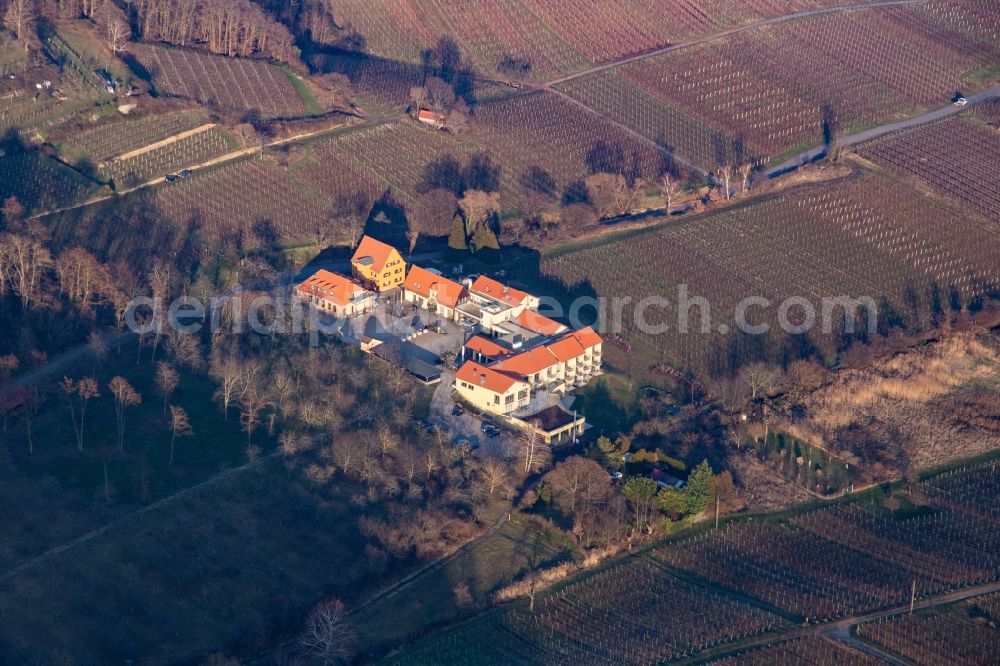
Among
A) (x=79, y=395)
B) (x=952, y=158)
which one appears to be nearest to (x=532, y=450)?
(x=79, y=395)

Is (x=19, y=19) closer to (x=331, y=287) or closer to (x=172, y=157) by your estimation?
(x=172, y=157)

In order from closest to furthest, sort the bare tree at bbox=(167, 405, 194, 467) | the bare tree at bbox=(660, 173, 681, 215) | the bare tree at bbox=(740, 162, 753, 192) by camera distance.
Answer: the bare tree at bbox=(167, 405, 194, 467), the bare tree at bbox=(660, 173, 681, 215), the bare tree at bbox=(740, 162, 753, 192)

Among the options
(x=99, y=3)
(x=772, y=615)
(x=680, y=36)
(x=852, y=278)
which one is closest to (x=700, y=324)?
(x=852, y=278)

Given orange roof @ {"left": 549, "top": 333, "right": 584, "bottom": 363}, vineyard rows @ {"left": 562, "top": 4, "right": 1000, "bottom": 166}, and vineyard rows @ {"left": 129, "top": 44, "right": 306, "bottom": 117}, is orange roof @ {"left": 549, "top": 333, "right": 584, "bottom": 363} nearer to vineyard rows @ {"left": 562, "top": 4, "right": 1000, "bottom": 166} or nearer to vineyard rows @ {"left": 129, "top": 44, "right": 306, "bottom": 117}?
vineyard rows @ {"left": 562, "top": 4, "right": 1000, "bottom": 166}

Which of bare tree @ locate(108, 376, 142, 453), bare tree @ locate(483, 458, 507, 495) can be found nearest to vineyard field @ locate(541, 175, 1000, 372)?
bare tree @ locate(483, 458, 507, 495)

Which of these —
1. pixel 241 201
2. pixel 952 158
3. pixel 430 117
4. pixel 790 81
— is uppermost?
pixel 790 81

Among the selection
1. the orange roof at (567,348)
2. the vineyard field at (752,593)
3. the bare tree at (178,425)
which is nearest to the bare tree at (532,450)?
the orange roof at (567,348)
